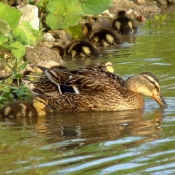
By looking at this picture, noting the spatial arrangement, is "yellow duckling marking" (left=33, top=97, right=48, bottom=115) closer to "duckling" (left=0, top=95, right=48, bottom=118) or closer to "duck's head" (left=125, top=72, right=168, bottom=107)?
"duckling" (left=0, top=95, right=48, bottom=118)

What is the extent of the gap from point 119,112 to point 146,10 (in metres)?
7.68

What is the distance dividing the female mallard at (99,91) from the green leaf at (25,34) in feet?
4.49

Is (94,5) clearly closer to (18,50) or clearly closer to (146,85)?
(18,50)

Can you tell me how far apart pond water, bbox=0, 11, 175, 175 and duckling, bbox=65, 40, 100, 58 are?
1.89m

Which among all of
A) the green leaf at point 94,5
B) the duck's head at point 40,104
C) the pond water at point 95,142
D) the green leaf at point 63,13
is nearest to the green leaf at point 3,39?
the duck's head at point 40,104

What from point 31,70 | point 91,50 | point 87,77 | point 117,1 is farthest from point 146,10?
point 87,77

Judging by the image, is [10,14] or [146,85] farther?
[10,14]

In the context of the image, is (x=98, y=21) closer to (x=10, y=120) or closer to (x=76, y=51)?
(x=76, y=51)

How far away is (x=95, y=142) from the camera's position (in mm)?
5438

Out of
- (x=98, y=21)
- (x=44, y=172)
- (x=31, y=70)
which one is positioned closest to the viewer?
(x=44, y=172)

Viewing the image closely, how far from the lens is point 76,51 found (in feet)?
32.4

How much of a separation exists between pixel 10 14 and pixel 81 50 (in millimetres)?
2147

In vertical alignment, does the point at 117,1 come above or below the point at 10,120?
above

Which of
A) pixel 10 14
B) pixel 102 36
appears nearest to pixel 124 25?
pixel 102 36
